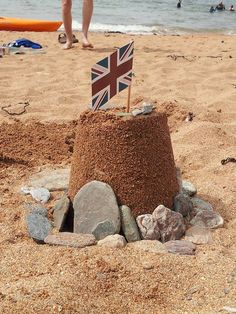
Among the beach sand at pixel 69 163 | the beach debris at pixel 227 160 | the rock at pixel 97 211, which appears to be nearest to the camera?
the beach sand at pixel 69 163

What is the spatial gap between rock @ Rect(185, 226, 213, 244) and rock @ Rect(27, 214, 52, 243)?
734mm

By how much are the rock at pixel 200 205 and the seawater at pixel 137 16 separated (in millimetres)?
8838

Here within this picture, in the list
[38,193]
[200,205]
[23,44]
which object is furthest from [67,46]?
[200,205]

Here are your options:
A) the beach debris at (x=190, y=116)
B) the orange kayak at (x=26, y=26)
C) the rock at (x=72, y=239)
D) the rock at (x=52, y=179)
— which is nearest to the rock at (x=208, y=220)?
the rock at (x=72, y=239)

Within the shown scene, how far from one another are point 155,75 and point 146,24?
22.4 feet

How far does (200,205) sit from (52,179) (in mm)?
1008

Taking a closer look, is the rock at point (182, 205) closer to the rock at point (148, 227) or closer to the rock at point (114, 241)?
the rock at point (148, 227)

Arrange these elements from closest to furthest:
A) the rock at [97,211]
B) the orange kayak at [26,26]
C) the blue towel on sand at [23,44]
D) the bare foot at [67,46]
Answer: the rock at [97,211] → the blue towel on sand at [23,44] → the bare foot at [67,46] → the orange kayak at [26,26]

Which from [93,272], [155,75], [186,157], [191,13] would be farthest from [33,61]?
[191,13]

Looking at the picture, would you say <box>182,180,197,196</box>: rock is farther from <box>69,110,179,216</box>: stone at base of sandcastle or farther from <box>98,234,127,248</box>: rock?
<box>98,234,127,248</box>: rock

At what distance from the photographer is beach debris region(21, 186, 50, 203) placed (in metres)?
3.05

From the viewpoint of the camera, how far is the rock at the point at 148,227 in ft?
8.45

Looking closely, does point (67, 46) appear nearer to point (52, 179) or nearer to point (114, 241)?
point (52, 179)

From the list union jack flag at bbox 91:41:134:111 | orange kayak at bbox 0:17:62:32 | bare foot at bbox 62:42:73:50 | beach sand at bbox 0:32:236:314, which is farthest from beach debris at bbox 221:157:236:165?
orange kayak at bbox 0:17:62:32
